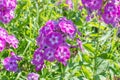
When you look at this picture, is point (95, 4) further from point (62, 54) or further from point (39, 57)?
point (39, 57)

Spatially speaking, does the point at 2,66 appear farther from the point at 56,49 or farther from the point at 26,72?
the point at 56,49

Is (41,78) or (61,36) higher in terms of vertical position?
(61,36)

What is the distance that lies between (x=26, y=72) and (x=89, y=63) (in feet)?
2.04

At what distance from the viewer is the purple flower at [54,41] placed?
2.70m

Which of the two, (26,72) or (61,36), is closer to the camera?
(61,36)

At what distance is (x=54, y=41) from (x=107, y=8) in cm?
49

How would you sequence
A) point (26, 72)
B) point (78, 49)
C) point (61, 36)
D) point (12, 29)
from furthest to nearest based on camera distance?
point (12, 29), point (26, 72), point (78, 49), point (61, 36)

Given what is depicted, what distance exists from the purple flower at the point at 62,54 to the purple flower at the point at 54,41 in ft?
0.12

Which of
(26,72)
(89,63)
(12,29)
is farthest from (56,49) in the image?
(12,29)

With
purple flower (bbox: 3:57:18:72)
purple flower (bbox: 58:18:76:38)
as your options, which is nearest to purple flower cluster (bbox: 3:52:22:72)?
purple flower (bbox: 3:57:18:72)

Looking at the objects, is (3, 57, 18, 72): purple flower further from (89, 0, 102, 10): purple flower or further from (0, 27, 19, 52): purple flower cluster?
(89, 0, 102, 10): purple flower

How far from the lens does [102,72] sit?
10.1 feet

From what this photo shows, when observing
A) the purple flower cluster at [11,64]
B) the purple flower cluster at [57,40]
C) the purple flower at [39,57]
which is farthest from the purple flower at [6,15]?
the purple flower cluster at [57,40]

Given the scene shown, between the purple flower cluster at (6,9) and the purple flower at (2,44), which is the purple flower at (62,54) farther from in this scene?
the purple flower cluster at (6,9)
